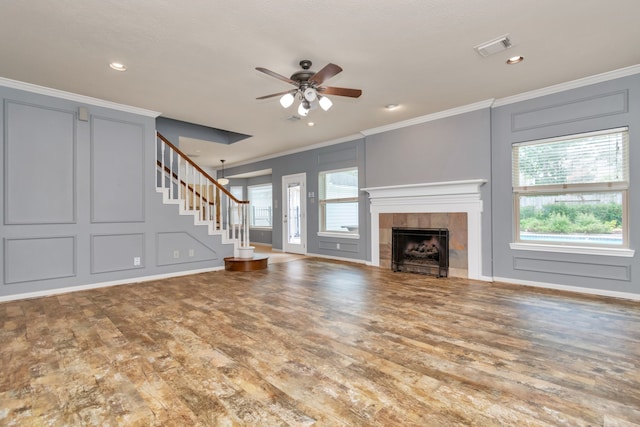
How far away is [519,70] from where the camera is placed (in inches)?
147

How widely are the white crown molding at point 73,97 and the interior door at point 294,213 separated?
371cm

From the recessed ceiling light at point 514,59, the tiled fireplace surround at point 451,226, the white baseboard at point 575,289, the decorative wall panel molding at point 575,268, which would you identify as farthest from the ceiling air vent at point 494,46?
the white baseboard at point 575,289

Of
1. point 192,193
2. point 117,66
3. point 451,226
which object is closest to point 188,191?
point 192,193

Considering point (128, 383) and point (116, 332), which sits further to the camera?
point (116, 332)

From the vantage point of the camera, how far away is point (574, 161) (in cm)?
421

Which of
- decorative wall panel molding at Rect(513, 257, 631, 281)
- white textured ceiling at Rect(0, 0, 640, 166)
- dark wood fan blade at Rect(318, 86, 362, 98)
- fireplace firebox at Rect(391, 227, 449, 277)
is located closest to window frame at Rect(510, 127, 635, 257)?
decorative wall panel molding at Rect(513, 257, 631, 281)

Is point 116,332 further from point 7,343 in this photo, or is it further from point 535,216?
point 535,216

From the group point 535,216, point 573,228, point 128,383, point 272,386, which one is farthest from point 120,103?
point 573,228

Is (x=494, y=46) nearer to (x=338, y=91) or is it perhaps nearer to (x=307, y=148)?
(x=338, y=91)

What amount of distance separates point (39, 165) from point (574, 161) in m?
7.21

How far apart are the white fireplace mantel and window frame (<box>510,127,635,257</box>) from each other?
1.63ft

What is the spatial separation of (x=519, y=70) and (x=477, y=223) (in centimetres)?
224

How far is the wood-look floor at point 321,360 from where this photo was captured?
1687 mm

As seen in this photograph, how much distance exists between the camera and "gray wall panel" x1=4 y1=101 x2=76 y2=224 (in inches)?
157
